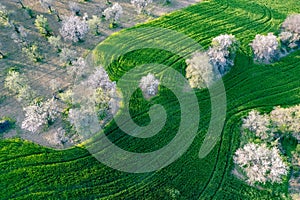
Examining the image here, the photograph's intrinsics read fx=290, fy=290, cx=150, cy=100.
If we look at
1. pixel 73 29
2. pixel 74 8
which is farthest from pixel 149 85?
pixel 74 8

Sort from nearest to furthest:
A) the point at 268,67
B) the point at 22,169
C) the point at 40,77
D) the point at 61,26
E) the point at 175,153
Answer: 1. the point at 22,169
2. the point at 175,153
3. the point at 40,77
4. the point at 268,67
5. the point at 61,26

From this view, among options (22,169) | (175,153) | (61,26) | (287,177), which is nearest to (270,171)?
(287,177)

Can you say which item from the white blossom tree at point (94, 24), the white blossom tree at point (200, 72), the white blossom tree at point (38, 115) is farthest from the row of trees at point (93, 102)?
the white blossom tree at point (200, 72)

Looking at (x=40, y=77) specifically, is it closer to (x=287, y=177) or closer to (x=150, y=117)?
(x=150, y=117)

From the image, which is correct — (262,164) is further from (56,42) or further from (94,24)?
(56,42)

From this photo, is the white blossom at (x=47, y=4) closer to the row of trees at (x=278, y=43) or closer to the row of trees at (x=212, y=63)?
the row of trees at (x=212, y=63)
